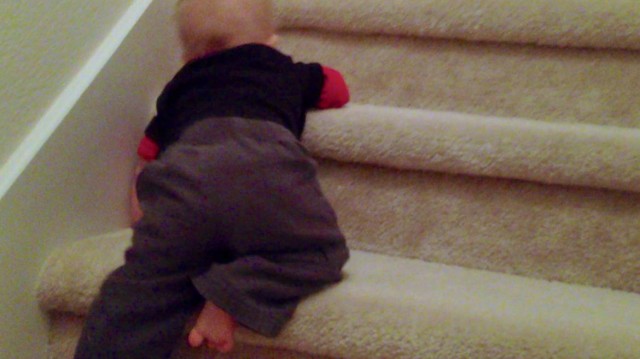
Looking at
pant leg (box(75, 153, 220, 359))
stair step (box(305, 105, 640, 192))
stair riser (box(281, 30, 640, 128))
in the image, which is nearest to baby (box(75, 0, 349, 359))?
pant leg (box(75, 153, 220, 359))

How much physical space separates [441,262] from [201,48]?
1.77 ft

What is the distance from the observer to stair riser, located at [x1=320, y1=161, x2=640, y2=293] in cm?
89

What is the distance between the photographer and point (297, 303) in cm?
73

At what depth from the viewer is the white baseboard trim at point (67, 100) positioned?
0.78 metres

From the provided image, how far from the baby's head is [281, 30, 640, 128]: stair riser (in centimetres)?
27

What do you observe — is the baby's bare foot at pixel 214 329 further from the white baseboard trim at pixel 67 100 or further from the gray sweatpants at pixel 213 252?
the white baseboard trim at pixel 67 100

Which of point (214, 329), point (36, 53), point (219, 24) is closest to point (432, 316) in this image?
point (214, 329)

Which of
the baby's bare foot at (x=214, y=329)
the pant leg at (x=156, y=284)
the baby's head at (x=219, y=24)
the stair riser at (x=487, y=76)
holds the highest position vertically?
the baby's head at (x=219, y=24)

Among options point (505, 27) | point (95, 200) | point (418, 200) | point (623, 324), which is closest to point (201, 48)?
point (95, 200)

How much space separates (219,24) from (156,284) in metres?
0.45

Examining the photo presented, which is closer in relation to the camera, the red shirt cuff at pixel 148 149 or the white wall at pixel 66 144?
the white wall at pixel 66 144

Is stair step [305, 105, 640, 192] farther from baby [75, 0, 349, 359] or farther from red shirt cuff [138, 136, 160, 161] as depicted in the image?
red shirt cuff [138, 136, 160, 161]

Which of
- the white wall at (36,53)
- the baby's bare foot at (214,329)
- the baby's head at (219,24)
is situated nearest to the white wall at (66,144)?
the white wall at (36,53)

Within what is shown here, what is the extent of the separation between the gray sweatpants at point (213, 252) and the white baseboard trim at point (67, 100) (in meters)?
0.18
